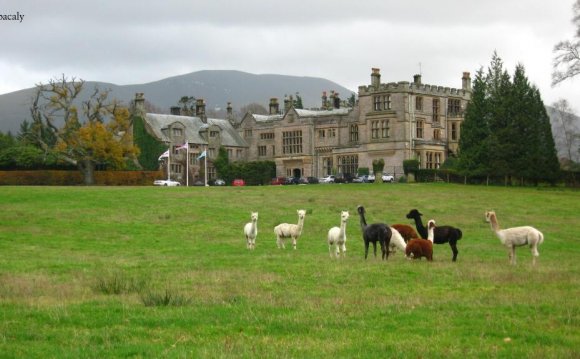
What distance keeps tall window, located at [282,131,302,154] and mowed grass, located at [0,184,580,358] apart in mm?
66812

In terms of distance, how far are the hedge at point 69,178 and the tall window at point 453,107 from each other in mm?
36011

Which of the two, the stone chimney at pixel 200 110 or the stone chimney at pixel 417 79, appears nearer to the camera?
the stone chimney at pixel 417 79

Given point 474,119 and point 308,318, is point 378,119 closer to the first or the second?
point 474,119

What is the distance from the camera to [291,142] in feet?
342

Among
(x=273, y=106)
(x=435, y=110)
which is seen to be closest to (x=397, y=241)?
(x=435, y=110)

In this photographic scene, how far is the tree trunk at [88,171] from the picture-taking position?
3093 inches

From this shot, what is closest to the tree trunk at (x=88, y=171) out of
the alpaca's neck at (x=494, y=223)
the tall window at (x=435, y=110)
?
the tall window at (x=435, y=110)

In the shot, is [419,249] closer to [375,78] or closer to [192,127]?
[375,78]


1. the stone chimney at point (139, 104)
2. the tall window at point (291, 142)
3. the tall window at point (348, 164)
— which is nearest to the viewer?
the tall window at point (348, 164)

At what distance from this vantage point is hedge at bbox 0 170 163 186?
77.1m

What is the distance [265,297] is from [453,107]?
3327 inches

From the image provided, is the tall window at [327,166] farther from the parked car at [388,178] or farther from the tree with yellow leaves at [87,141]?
the tree with yellow leaves at [87,141]

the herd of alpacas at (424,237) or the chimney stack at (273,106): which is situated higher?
the chimney stack at (273,106)

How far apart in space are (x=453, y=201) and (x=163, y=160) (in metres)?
53.4
